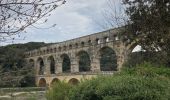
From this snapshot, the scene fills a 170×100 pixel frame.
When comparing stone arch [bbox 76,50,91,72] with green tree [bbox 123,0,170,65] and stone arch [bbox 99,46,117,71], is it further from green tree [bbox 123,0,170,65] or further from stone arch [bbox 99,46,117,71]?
green tree [bbox 123,0,170,65]

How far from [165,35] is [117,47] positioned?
871 inches

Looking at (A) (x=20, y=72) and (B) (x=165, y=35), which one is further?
(B) (x=165, y=35)

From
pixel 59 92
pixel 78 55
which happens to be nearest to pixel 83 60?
pixel 78 55

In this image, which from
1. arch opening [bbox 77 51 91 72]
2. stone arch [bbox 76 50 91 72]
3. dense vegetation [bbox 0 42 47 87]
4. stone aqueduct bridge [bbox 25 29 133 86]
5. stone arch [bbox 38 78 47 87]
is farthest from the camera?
stone arch [bbox 38 78 47 87]

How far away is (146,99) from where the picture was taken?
26.3 ft

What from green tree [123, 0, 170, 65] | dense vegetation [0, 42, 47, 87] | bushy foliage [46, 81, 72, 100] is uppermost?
green tree [123, 0, 170, 65]

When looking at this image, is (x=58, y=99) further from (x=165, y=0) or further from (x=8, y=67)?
(x=8, y=67)

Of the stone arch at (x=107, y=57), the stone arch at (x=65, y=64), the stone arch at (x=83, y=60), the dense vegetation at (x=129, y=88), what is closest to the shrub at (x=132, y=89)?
the dense vegetation at (x=129, y=88)

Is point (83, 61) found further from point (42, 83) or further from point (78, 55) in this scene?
point (42, 83)

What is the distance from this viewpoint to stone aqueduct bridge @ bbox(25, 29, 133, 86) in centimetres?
3872

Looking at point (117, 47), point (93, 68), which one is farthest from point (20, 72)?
point (93, 68)

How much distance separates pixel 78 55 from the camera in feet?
156

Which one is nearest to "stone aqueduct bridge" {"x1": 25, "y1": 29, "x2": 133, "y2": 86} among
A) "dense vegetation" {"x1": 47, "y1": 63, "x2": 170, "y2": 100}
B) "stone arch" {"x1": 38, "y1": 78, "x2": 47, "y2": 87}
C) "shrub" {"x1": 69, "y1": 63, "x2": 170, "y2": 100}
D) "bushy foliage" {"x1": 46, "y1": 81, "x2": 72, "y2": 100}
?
"stone arch" {"x1": 38, "y1": 78, "x2": 47, "y2": 87}

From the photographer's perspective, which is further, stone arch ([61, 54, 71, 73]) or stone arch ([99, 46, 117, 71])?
stone arch ([61, 54, 71, 73])
